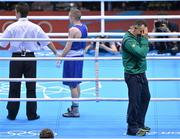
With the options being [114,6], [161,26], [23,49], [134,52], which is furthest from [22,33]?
[114,6]

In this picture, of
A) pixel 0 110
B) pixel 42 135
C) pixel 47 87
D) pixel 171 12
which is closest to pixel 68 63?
pixel 0 110

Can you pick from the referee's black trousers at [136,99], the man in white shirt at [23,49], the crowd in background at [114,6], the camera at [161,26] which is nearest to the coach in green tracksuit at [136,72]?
the referee's black trousers at [136,99]

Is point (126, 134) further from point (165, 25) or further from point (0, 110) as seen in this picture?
point (165, 25)

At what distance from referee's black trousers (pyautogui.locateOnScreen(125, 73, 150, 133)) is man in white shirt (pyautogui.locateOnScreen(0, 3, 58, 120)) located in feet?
4.48

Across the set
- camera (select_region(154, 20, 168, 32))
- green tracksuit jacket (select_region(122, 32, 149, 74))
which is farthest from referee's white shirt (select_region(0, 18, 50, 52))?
camera (select_region(154, 20, 168, 32))

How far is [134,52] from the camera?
23.0 ft

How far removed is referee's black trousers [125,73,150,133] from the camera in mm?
7178

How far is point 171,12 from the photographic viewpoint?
46.8ft

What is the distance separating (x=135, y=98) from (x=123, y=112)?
138cm

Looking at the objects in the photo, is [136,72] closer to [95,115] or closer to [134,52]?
[134,52]

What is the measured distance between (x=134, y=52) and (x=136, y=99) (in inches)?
24.4

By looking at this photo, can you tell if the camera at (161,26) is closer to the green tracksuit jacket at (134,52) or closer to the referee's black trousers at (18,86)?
the referee's black trousers at (18,86)

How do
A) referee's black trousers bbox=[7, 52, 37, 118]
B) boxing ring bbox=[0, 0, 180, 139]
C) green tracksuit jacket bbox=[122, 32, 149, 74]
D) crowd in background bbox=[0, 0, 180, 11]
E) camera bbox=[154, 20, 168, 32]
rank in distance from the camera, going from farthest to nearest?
crowd in background bbox=[0, 0, 180, 11] < camera bbox=[154, 20, 168, 32] < referee's black trousers bbox=[7, 52, 37, 118] < boxing ring bbox=[0, 0, 180, 139] < green tracksuit jacket bbox=[122, 32, 149, 74]

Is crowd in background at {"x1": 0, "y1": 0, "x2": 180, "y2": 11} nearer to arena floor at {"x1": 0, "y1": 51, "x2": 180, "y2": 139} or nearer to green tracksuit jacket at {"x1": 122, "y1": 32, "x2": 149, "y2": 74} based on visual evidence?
arena floor at {"x1": 0, "y1": 51, "x2": 180, "y2": 139}
